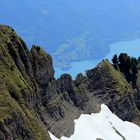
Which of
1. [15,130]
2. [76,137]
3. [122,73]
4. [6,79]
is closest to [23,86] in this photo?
[6,79]

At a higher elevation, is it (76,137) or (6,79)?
(6,79)

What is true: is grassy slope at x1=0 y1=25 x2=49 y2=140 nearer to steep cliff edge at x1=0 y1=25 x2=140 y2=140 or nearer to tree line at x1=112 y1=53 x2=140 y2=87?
steep cliff edge at x1=0 y1=25 x2=140 y2=140

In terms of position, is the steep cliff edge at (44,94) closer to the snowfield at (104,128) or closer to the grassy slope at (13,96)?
the grassy slope at (13,96)

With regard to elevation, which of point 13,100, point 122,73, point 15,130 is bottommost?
point 15,130

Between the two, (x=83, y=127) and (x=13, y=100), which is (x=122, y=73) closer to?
(x=83, y=127)

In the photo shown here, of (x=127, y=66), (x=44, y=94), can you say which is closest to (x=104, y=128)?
(x=44, y=94)

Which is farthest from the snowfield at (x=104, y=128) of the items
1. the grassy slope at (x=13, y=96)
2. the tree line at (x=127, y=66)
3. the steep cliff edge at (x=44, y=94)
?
the tree line at (x=127, y=66)
